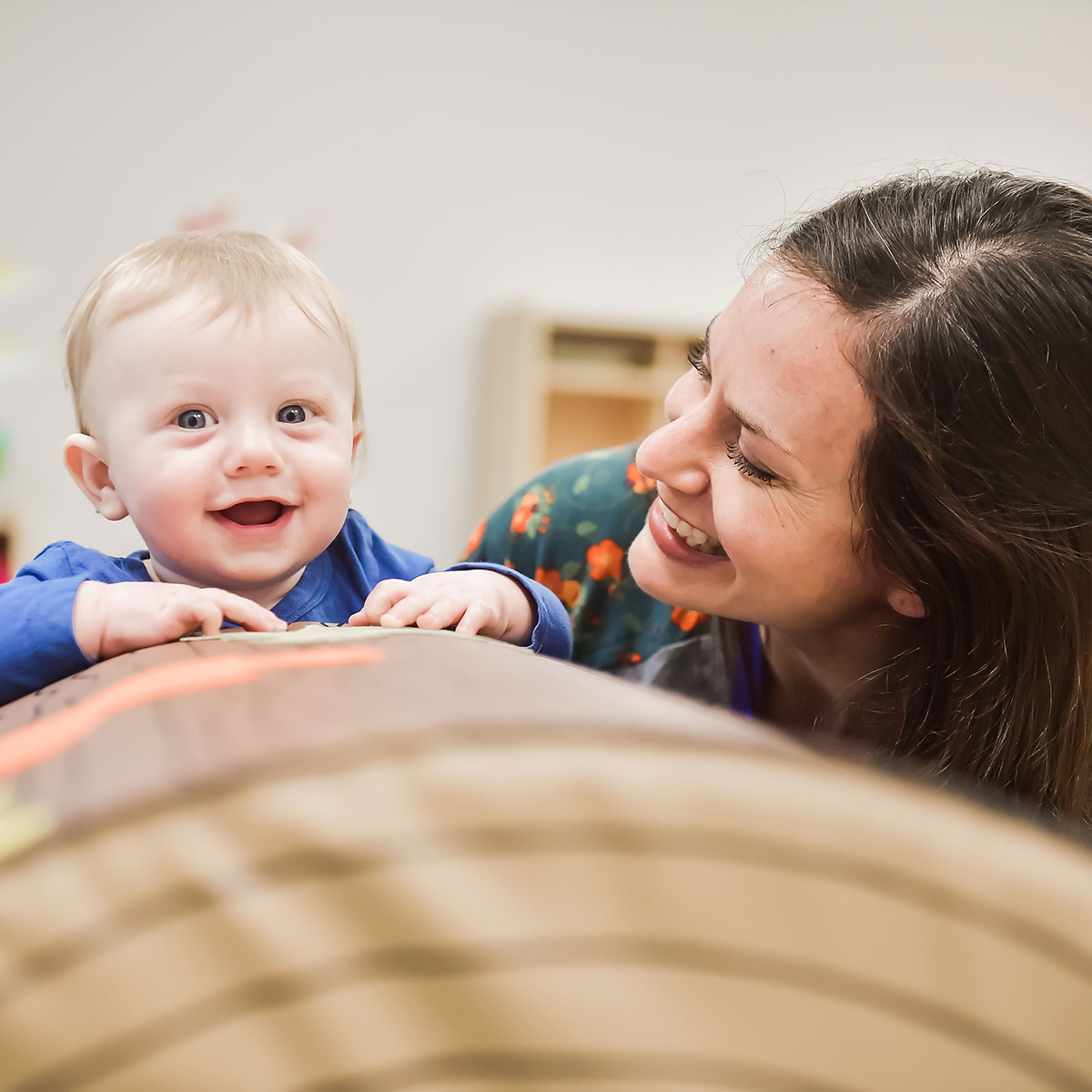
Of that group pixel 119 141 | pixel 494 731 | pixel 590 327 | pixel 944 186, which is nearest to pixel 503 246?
pixel 590 327

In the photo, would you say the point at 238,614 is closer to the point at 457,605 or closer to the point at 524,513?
the point at 457,605

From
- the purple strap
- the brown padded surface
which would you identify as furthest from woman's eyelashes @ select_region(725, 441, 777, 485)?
the brown padded surface

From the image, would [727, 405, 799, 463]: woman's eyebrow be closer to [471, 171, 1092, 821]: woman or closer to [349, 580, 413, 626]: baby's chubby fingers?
[471, 171, 1092, 821]: woman

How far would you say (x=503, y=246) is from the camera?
408 centimetres

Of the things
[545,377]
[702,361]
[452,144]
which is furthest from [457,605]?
[452,144]

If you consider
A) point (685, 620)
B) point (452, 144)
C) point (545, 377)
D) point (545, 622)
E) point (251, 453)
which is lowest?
point (545, 377)

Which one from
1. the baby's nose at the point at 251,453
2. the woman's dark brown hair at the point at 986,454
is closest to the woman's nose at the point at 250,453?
the baby's nose at the point at 251,453

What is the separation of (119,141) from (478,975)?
3.91 meters

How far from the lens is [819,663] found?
1089 mm

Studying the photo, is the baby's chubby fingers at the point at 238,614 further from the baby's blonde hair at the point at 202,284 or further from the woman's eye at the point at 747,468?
the woman's eye at the point at 747,468

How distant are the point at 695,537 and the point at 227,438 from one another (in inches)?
17.8

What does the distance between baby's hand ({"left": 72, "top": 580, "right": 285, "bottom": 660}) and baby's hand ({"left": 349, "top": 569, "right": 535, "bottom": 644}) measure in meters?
0.08

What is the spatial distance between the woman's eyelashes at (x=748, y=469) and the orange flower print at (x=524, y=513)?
0.45m

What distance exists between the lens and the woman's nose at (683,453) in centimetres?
94
